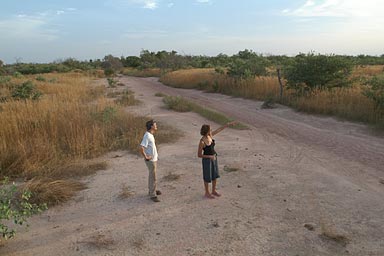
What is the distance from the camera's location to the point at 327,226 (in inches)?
161

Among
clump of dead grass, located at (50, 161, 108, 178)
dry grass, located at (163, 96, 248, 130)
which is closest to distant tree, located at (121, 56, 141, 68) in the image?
dry grass, located at (163, 96, 248, 130)

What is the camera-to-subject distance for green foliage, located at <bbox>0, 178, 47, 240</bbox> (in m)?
3.47

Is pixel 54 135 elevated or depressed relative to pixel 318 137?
elevated

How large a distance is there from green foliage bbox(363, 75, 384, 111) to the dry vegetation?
6.45 metres

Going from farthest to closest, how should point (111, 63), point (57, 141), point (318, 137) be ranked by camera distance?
1. point (111, 63)
2. point (318, 137)
3. point (57, 141)

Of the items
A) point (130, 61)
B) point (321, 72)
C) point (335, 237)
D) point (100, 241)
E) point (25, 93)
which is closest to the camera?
point (335, 237)

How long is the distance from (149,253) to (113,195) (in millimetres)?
1915

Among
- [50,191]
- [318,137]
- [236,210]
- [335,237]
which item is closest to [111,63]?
[318,137]

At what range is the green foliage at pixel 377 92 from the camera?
1024 centimetres

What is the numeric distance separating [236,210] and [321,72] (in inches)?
438

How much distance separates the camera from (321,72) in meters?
14.1

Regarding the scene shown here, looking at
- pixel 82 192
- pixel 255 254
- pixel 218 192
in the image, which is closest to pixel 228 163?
pixel 218 192

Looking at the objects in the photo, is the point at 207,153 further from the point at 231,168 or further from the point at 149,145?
the point at 231,168

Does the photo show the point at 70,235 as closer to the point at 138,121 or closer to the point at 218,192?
the point at 218,192
